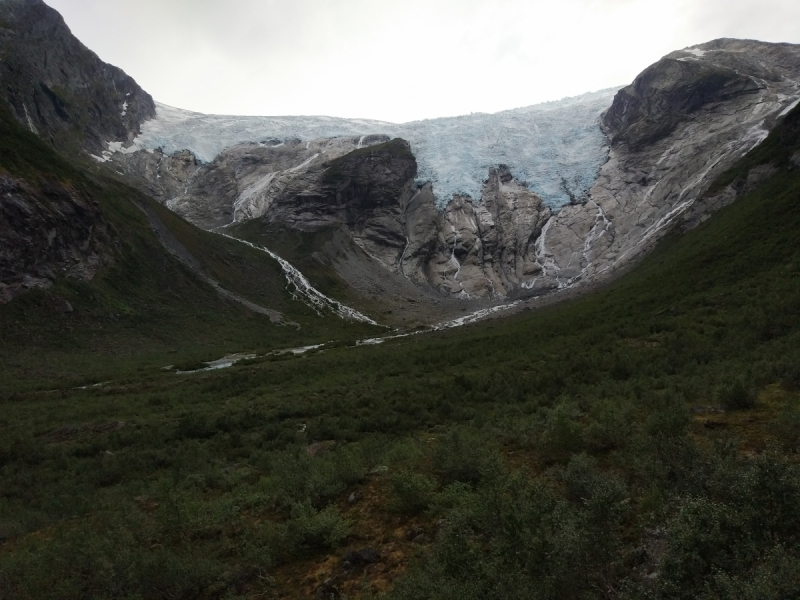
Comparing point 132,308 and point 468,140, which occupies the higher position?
point 468,140

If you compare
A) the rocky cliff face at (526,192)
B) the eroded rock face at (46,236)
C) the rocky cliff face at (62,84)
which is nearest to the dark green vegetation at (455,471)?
the eroded rock face at (46,236)

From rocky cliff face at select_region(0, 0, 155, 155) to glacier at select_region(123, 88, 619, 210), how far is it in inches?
245

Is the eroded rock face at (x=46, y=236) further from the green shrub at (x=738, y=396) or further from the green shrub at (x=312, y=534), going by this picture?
the green shrub at (x=738, y=396)

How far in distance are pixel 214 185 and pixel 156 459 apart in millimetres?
100626

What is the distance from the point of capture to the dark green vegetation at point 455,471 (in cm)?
441

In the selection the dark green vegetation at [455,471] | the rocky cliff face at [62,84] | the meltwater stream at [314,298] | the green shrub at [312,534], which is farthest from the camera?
the rocky cliff face at [62,84]

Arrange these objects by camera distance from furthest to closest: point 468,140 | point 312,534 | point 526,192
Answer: point 468,140 → point 526,192 → point 312,534

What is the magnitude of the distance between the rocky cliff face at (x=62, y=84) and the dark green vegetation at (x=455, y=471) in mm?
81221

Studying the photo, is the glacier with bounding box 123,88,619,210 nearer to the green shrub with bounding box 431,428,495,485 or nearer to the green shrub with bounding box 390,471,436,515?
the green shrub with bounding box 431,428,495,485

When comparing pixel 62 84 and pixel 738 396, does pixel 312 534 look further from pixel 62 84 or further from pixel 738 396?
pixel 62 84

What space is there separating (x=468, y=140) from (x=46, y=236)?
279ft

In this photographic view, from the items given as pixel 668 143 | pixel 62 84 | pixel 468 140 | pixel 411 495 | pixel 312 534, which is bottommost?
pixel 312 534

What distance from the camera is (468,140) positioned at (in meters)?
105

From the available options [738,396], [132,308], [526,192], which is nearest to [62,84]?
[132,308]
